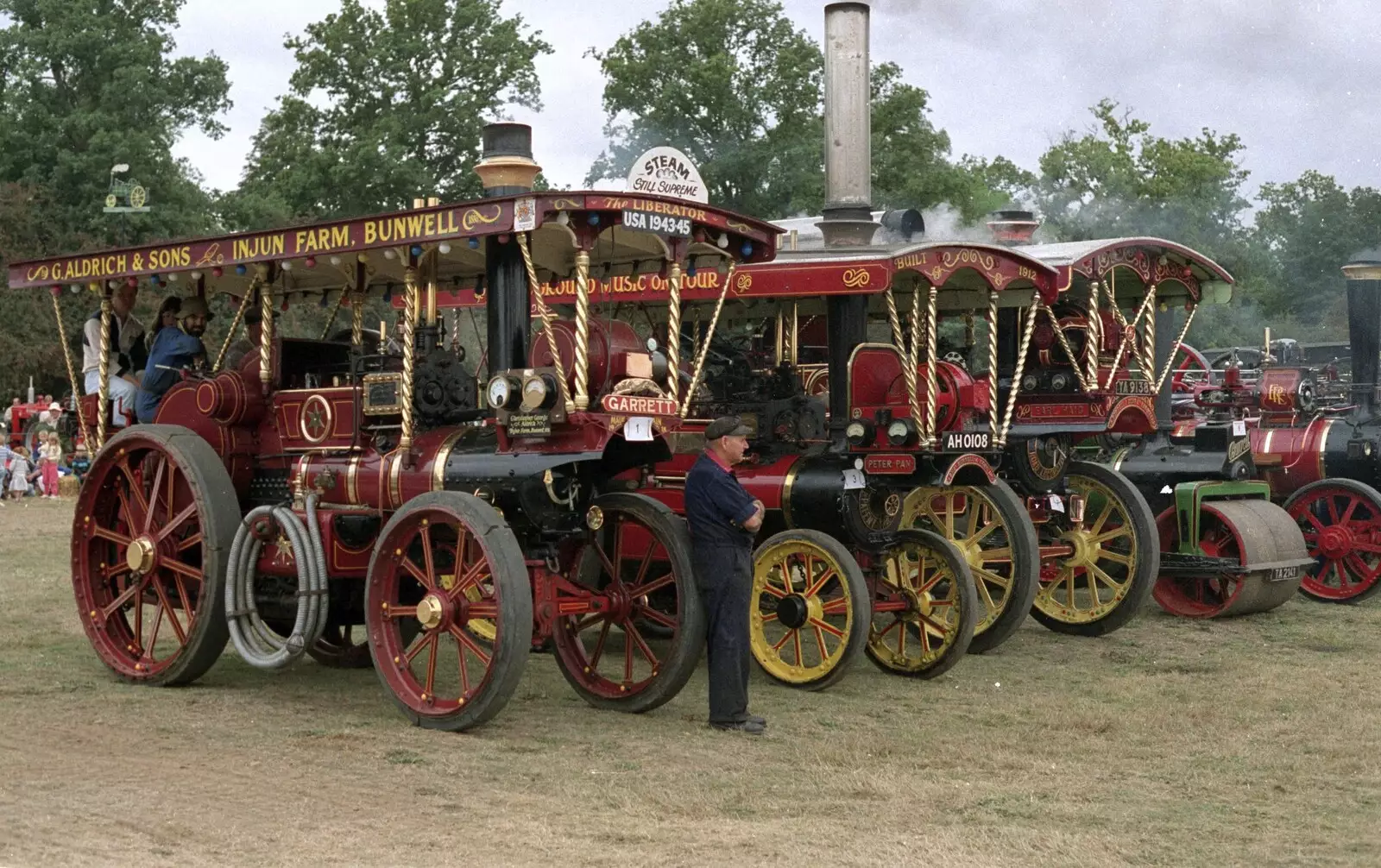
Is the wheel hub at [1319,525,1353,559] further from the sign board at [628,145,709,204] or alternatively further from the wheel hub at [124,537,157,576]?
the wheel hub at [124,537,157,576]

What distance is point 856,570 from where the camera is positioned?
25.8 ft

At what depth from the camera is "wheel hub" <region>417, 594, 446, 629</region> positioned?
6688 millimetres

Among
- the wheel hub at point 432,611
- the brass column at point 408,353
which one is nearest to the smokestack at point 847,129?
the brass column at point 408,353

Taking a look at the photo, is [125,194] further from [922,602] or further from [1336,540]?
[922,602]

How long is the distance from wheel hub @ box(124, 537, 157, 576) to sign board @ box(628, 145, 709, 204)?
8.93ft

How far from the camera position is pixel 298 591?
7309 millimetres

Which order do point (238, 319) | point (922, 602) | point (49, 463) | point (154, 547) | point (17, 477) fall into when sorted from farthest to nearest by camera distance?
point (49, 463) → point (17, 477) → point (922, 602) → point (238, 319) → point (154, 547)

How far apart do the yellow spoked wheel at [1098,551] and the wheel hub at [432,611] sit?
14.4 feet

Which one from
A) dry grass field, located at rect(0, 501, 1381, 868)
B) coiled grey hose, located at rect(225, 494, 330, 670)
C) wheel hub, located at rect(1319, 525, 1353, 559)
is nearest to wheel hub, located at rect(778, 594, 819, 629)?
dry grass field, located at rect(0, 501, 1381, 868)

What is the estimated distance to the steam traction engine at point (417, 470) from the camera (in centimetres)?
677

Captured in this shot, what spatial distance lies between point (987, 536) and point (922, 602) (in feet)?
4.82

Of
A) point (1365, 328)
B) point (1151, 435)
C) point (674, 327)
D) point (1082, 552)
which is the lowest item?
point (1082, 552)

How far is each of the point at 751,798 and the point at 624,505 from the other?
1.83 meters

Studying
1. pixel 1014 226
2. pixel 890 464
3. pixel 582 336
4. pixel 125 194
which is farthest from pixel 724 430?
pixel 125 194
